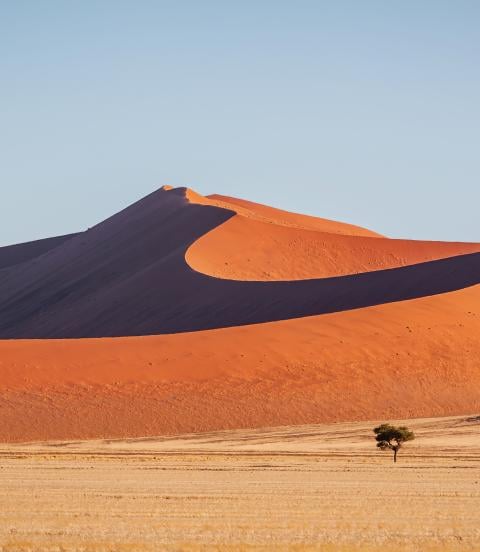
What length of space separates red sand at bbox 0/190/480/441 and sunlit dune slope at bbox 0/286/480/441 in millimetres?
46

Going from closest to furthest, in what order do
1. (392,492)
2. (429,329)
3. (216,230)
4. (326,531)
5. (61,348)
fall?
(326,531)
(392,492)
(61,348)
(429,329)
(216,230)

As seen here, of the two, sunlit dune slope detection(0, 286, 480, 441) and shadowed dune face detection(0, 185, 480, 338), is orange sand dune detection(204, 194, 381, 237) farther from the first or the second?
sunlit dune slope detection(0, 286, 480, 441)

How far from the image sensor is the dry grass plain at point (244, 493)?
17.2m

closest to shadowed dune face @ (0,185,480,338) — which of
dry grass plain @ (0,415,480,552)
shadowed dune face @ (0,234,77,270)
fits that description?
shadowed dune face @ (0,234,77,270)

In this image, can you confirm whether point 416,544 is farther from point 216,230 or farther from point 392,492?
point 216,230

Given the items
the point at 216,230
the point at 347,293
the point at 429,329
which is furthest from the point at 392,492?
the point at 216,230

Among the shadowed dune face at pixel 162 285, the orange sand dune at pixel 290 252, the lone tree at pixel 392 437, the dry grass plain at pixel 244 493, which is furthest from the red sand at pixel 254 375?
the orange sand dune at pixel 290 252

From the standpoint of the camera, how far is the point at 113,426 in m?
43.3

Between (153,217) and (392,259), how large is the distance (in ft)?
67.7

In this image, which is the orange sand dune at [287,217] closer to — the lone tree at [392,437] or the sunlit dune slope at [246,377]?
the sunlit dune slope at [246,377]

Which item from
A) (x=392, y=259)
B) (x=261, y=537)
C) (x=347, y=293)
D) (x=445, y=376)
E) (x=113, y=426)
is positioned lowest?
(x=261, y=537)

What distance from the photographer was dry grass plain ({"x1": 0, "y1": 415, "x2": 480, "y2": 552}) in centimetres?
1717

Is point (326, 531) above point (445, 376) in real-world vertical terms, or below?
below

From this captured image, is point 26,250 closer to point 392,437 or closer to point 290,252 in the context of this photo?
point 290,252
